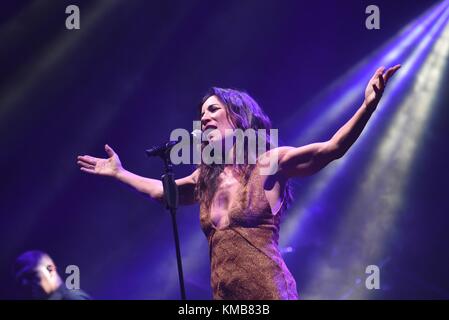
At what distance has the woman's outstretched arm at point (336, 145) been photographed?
100 inches

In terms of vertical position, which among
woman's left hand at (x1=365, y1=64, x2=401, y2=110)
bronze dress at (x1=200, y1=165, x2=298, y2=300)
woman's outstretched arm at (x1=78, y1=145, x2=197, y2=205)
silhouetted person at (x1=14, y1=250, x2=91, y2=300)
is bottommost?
silhouetted person at (x1=14, y1=250, x2=91, y2=300)

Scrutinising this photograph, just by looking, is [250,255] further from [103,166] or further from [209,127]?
[103,166]

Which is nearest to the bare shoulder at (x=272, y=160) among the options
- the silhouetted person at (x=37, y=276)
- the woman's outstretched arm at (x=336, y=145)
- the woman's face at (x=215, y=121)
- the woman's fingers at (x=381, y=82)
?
the woman's outstretched arm at (x=336, y=145)

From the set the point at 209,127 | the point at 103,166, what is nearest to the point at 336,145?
the point at 209,127

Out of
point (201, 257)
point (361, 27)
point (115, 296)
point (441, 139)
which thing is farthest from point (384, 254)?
point (115, 296)

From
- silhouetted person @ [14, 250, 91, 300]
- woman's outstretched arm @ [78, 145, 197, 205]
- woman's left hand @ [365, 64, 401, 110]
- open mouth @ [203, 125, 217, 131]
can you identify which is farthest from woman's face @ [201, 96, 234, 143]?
silhouetted person @ [14, 250, 91, 300]

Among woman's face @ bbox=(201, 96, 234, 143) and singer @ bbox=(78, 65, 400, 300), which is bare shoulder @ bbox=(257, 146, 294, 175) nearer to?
singer @ bbox=(78, 65, 400, 300)

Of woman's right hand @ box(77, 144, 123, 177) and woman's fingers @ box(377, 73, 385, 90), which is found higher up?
woman's fingers @ box(377, 73, 385, 90)

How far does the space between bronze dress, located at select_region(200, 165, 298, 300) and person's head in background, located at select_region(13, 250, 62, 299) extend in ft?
6.98

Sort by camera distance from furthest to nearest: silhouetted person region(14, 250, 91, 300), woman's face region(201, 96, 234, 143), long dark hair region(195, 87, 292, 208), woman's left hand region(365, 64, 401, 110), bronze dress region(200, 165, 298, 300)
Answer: silhouetted person region(14, 250, 91, 300)
woman's face region(201, 96, 234, 143)
long dark hair region(195, 87, 292, 208)
bronze dress region(200, 165, 298, 300)
woman's left hand region(365, 64, 401, 110)

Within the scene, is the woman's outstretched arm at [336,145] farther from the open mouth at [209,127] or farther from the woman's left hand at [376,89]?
the open mouth at [209,127]

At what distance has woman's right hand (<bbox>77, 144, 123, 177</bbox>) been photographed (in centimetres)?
342

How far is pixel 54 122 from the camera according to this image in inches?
227

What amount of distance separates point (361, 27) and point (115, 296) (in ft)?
13.8
